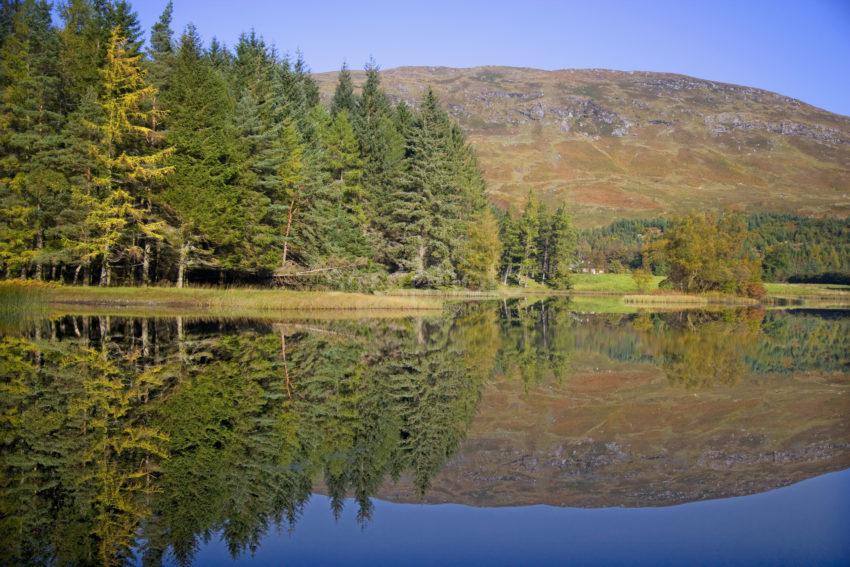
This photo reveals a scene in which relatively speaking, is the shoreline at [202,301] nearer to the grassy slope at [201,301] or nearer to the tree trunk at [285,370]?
the grassy slope at [201,301]

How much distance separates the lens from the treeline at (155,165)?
45719mm

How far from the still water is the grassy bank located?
19.8 m

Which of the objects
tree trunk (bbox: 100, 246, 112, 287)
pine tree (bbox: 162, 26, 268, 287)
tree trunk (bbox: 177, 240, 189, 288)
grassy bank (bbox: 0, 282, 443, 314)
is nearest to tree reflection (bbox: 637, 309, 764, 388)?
grassy bank (bbox: 0, 282, 443, 314)

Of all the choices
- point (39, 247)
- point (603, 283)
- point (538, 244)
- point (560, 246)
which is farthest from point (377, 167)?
point (603, 283)

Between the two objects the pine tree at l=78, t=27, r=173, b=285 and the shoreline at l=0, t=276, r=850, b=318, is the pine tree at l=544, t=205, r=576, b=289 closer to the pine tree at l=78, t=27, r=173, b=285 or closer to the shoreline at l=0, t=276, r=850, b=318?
the shoreline at l=0, t=276, r=850, b=318

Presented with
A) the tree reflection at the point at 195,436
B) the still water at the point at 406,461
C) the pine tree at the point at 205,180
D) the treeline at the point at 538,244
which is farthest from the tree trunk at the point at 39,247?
the treeline at the point at 538,244

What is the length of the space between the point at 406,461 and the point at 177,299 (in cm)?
3635

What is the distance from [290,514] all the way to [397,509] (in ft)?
4.55

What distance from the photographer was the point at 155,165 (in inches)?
1799

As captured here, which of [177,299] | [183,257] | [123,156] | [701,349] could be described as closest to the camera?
[701,349]

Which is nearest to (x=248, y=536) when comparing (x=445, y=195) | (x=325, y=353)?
(x=325, y=353)

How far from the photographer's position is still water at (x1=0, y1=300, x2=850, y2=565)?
27.3 ft

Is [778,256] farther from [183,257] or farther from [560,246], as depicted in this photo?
[183,257]

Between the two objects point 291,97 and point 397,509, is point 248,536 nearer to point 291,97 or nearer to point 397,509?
point 397,509
